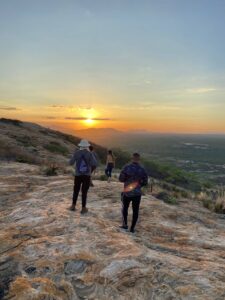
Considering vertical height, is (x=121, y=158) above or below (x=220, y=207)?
below

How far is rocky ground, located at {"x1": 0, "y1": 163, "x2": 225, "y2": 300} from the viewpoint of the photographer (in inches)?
233

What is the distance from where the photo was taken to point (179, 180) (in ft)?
133

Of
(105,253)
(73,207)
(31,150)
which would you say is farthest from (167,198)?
(31,150)

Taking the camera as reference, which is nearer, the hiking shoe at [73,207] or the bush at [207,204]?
the hiking shoe at [73,207]

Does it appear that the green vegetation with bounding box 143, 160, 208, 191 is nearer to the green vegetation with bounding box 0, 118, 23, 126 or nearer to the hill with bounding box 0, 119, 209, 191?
the hill with bounding box 0, 119, 209, 191

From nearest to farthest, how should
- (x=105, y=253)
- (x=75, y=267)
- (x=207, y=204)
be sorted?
1. (x=75, y=267)
2. (x=105, y=253)
3. (x=207, y=204)

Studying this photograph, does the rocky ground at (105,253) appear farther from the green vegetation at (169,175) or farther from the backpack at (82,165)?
the green vegetation at (169,175)

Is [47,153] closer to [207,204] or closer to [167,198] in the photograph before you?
[167,198]

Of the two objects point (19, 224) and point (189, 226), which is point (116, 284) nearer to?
point (19, 224)

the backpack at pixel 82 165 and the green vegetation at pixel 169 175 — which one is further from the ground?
the backpack at pixel 82 165

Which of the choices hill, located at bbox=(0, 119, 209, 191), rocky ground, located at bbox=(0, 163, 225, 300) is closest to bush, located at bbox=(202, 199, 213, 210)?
rocky ground, located at bbox=(0, 163, 225, 300)

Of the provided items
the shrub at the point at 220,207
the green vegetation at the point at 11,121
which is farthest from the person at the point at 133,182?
the green vegetation at the point at 11,121

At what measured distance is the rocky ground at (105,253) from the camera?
233 inches

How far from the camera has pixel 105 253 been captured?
7.33 m
